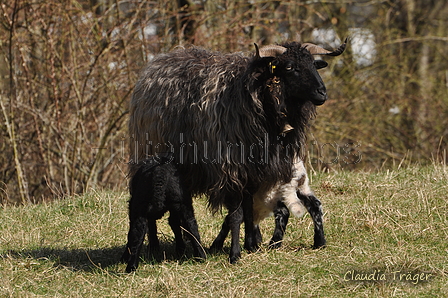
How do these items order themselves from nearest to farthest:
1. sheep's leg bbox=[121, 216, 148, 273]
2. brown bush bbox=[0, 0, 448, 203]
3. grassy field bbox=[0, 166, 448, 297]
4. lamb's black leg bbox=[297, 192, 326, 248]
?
1. grassy field bbox=[0, 166, 448, 297]
2. sheep's leg bbox=[121, 216, 148, 273]
3. lamb's black leg bbox=[297, 192, 326, 248]
4. brown bush bbox=[0, 0, 448, 203]

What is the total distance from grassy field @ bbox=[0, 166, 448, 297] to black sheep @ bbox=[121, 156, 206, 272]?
213 millimetres

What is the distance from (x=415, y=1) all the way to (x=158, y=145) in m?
14.2

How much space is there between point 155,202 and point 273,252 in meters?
1.16

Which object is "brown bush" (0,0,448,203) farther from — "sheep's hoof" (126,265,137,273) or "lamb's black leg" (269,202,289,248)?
"sheep's hoof" (126,265,137,273)

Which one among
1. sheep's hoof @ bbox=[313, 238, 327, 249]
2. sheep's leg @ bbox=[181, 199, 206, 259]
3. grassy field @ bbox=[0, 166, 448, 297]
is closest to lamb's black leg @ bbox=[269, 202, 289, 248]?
grassy field @ bbox=[0, 166, 448, 297]

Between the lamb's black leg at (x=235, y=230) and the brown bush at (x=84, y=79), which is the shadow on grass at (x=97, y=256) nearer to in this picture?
the lamb's black leg at (x=235, y=230)

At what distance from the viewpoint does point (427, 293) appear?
4328 millimetres

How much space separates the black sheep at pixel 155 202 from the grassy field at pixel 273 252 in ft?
0.70

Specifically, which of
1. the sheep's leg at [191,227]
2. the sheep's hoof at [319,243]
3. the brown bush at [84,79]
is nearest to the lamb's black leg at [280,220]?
the sheep's hoof at [319,243]

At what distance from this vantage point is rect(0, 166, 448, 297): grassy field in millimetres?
4547

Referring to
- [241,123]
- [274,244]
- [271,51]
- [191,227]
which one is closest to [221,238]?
[274,244]

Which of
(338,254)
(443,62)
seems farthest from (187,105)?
(443,62)

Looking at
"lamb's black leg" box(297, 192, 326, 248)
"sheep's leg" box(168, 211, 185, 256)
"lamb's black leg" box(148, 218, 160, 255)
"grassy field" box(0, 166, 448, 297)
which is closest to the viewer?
"grassy field" box(0, 166, 448, 297)

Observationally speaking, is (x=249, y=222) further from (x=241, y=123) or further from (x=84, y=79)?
(x=84, y=79)
